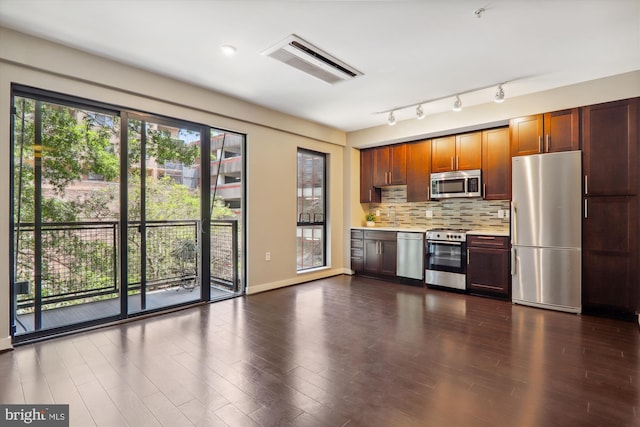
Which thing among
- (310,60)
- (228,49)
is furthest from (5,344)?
(310,60)

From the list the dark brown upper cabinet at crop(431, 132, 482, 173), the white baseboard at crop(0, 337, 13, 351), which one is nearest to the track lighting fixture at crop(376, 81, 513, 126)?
the dark brown upper cabinet at crop(431, 132, 482, 173)

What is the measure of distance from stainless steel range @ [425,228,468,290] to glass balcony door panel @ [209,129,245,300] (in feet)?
9.59

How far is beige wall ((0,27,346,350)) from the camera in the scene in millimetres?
2770

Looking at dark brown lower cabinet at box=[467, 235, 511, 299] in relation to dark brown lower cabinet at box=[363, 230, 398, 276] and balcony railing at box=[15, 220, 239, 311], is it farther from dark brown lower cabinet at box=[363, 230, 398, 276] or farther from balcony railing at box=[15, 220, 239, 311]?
balcony railing at box=[15, 220, 239, 311]

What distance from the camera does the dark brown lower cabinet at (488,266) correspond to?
4371mm

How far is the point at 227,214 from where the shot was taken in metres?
4.81

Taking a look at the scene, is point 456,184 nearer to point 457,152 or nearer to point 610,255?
point 457,152

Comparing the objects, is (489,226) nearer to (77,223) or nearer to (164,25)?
(164,25)

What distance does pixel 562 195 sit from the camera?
12.8ft

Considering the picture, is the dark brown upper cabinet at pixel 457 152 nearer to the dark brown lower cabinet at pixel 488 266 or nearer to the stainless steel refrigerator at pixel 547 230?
the stainless steel refrigerator at pixel 547 230

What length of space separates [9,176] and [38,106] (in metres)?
0.73

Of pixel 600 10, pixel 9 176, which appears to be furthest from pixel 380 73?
pixel 9 176

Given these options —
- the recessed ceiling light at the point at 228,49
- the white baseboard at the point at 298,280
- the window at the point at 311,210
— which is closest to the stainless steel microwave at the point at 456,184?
the window at the point at 311,210

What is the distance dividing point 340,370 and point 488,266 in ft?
10.1
